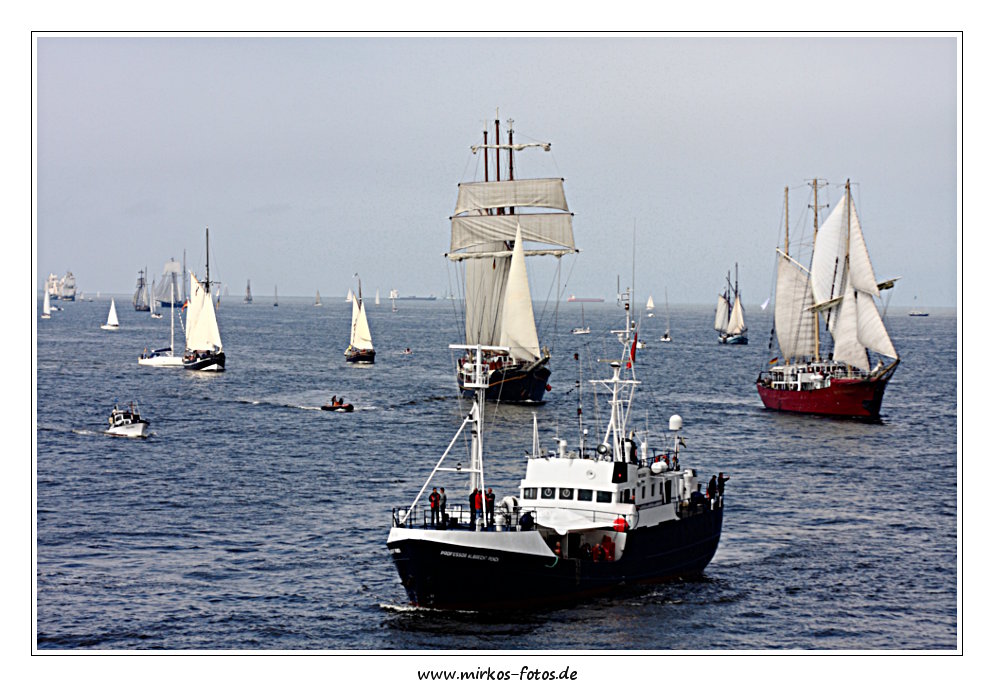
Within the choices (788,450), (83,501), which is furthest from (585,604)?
(788,450)

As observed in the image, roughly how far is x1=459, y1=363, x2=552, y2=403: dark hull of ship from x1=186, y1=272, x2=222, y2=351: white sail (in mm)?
51267

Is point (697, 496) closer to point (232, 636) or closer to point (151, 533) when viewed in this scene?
point (232, 636)

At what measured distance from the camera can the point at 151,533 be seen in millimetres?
62000

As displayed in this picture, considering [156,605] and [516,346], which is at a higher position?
[516,346]

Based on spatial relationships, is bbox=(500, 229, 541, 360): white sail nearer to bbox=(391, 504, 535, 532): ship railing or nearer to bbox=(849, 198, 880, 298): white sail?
bbox=(849, 198, 880, 298): white sail

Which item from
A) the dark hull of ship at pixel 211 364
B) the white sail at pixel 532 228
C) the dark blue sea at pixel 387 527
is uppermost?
the white sail at pixel 532 228

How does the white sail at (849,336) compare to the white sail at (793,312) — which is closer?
the white sail at (849,336)

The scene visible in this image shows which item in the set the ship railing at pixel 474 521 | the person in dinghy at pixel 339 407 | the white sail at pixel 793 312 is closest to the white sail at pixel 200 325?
the person in dinghy at pixel 339 407

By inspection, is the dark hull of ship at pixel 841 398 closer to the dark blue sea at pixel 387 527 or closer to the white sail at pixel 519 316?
the dark blue sea at pixel 387 527

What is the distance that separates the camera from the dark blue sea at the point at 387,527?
45.8 metres

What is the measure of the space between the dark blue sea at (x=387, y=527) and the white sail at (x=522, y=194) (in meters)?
21.4

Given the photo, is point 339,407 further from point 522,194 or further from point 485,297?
point 522,194

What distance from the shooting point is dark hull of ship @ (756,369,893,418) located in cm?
10562

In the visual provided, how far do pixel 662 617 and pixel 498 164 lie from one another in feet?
294
